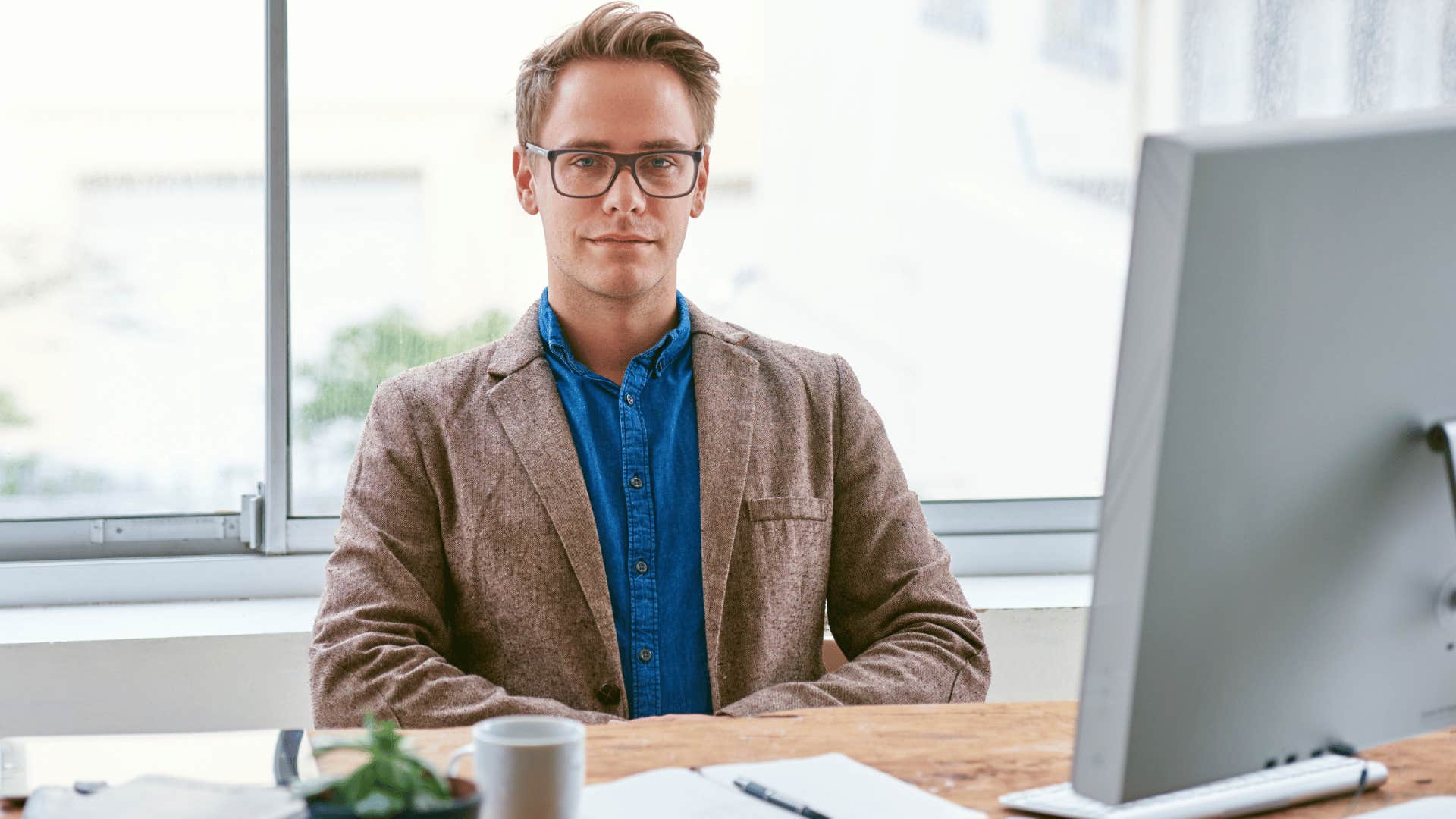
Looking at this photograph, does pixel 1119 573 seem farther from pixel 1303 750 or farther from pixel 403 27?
pixel 403 27

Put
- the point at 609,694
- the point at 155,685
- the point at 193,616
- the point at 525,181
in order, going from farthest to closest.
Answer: the point at 193,616, the point at 155,685, the point at 525,181, the point at 609,694

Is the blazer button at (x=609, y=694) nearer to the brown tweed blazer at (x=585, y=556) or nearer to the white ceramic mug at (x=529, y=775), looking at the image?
the brown tweed blazer at (x=585, y=556)

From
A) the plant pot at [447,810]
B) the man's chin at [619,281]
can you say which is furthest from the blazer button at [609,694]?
the plant pot at [447,810]

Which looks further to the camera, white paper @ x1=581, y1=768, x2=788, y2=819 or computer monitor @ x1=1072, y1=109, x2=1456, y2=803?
white paper @ x1=581, y1=768, x2=788, y2=819

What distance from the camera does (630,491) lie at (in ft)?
5.55

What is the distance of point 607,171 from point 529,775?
1059 millimetres

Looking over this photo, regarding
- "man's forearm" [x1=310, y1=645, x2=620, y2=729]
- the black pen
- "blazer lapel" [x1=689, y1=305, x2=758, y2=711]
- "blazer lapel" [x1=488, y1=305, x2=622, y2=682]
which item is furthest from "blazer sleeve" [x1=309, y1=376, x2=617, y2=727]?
the black pen

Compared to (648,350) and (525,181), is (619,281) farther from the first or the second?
(525,181)

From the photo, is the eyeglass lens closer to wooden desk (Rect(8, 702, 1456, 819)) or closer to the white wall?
wooden desk (Rect(8, 702, 1456, 819))

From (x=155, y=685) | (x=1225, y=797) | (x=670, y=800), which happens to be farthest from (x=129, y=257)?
(x=1225, y=797)

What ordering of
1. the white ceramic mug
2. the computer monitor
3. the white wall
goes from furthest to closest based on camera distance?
1. the white wall
2. the white ceramic mug
3. the computer monitor

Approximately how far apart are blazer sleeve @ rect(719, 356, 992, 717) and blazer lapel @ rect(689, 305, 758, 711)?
132 mm

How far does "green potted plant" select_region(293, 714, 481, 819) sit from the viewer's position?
71 cm

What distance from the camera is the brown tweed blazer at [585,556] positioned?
1.56m
